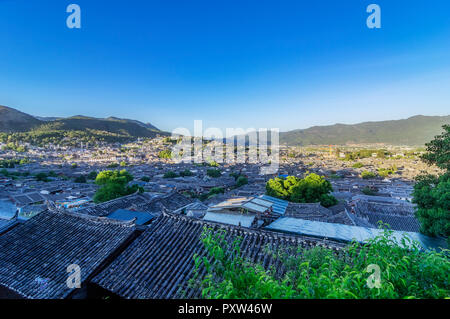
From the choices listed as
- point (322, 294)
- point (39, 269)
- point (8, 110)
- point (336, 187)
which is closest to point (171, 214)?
point (39, 269)

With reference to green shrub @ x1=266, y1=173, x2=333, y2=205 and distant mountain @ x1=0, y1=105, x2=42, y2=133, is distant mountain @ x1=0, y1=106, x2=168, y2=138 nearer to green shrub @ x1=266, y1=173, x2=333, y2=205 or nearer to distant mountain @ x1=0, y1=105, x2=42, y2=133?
distant mountain @ x1=0, y1=105, x2=42, y2=133

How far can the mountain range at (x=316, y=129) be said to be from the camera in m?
78.1

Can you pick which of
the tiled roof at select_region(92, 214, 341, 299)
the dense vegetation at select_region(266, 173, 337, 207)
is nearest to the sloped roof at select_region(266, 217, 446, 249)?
the tiled roof at select_region(92, 214, 341, 299)

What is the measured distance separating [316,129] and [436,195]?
183 m

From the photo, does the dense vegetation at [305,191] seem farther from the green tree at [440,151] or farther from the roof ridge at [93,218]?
the roof ridge at [93,218]

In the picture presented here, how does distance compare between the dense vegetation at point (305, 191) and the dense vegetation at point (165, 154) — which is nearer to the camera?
the dense vegetation at point (305, 191)

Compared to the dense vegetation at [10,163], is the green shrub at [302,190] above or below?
below

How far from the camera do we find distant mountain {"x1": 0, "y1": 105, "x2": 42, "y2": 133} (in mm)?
71406

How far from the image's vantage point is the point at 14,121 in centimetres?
7531

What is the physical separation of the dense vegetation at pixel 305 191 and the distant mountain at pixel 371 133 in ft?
386

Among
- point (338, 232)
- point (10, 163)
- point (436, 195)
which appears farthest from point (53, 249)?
point (10, 163)

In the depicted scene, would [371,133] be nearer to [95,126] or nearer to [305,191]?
[305,191]

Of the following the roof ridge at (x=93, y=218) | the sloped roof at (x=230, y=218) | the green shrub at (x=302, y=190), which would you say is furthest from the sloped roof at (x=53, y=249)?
the green shrub at (x=302, y=190)

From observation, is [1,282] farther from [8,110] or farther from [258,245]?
[8,110]
